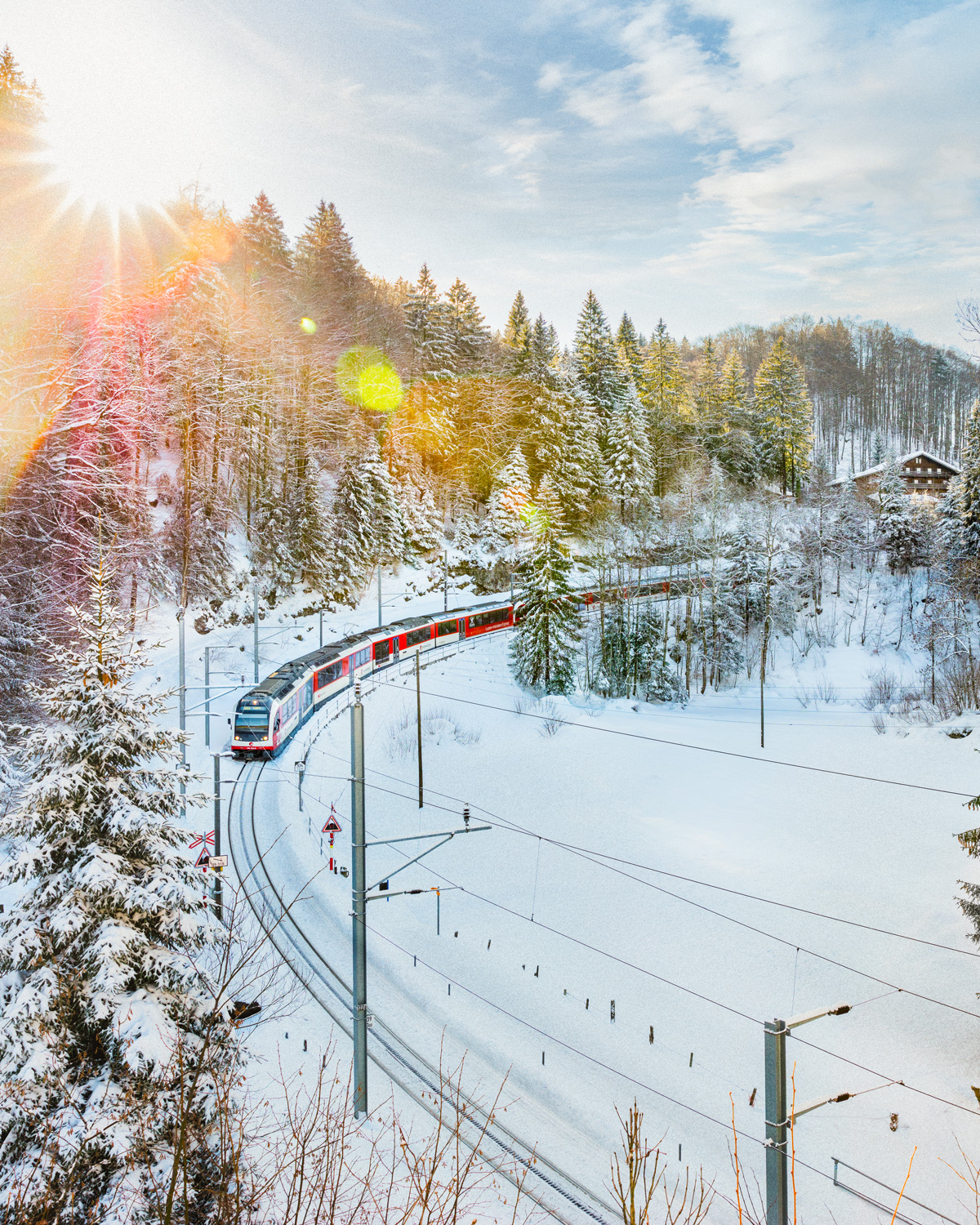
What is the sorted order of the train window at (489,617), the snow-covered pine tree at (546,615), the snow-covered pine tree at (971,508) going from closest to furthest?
the snow-covered pine tree at (546,615), the snow-covered pine tree at (971,508), the train window at (489,617)

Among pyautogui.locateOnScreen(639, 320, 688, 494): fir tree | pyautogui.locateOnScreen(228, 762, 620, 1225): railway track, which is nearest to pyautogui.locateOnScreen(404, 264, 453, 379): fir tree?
pyautogui.locateOnScreen(639, 320, 688, 494): fir tree

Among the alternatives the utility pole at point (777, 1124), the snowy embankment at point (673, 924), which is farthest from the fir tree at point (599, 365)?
the utility pole at point (777, 1124)

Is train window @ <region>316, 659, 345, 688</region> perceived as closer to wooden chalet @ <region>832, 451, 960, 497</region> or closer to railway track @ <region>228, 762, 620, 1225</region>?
railway track @ <region>228, 762, 620, 1225</region>

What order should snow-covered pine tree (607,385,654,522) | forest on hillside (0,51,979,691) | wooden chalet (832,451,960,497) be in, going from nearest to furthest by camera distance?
forest on hillside (0,51,979,691), snow-covered pine tree (607,385,654,522), wooden chalet (832,451,960,497)

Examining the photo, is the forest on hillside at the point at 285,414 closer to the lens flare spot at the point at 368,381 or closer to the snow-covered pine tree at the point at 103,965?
the lens flare spot at the point at 368,381

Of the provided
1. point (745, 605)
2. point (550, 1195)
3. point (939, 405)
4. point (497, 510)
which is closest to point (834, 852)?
point (550, 1195)

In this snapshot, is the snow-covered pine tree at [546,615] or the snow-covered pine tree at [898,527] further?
the snow-covered pine tree at [898,527]
